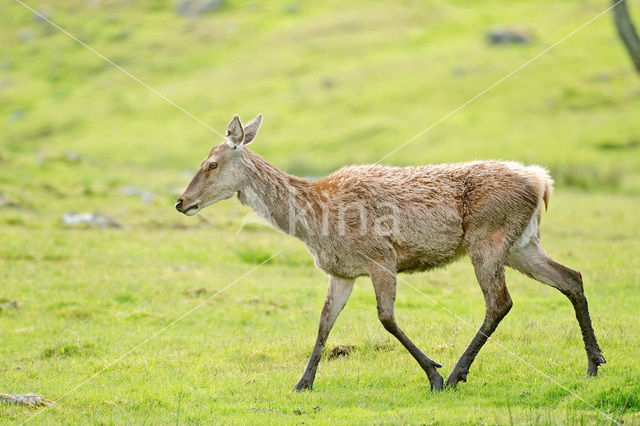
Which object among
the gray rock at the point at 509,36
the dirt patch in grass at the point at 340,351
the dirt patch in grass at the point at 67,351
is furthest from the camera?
the gray rock at the point at 509,36

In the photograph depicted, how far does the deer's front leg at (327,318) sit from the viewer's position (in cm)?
882

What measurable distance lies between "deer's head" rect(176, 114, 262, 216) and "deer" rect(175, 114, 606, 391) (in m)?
0.01

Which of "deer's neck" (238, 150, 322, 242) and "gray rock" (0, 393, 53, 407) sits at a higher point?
"deer's neck" (238, 150, 322, 242)

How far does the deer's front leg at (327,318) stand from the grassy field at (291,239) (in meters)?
0.29

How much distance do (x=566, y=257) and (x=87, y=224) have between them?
11159 millimetres

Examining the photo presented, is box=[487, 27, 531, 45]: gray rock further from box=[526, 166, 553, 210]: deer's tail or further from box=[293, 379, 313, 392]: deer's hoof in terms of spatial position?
box=[293, 379, 313, 392]: deer's hoof

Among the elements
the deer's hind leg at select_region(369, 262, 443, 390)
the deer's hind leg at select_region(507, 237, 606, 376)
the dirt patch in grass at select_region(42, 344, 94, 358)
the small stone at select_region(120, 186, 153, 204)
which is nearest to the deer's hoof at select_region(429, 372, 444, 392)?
the deer's hind leg at select_region(369, 262, 443, 390)

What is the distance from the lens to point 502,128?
3528cm

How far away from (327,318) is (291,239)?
9.26 meters

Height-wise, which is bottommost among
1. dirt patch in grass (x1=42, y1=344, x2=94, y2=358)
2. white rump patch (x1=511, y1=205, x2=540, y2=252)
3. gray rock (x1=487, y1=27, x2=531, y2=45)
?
gray rock (x1=487, y1=27, x2=531, y2=45)

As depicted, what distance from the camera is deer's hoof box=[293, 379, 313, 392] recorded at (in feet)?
28.7

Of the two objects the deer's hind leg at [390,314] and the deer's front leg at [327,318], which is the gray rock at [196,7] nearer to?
the deer's front leg at [327,318]

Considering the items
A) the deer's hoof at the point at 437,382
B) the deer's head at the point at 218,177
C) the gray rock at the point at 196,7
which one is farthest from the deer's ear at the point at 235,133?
the gray rock at the point at 196,7

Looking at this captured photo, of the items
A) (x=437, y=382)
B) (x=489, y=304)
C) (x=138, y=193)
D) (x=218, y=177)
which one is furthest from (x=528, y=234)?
(x=138, y=193)
